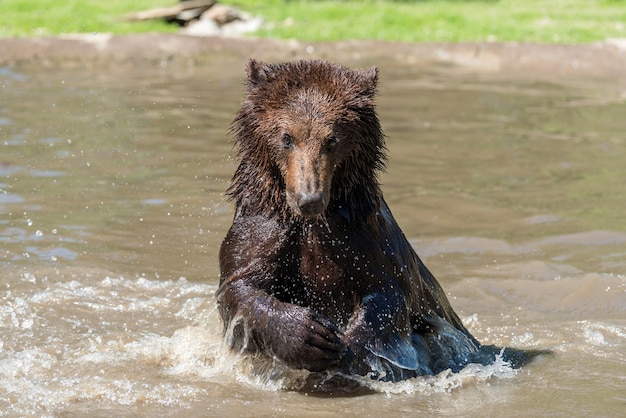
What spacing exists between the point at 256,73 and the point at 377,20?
19.9m

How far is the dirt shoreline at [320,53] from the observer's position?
19359 millimetres

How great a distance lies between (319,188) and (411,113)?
10.3m

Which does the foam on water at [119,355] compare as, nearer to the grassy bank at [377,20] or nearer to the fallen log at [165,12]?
the grassy bank at [377,20]

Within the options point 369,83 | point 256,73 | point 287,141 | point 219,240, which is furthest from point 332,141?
point 219,240

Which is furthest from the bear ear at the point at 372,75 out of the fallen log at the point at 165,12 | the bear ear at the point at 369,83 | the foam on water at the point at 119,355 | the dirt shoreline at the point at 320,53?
the fallen log at the point at 165,12

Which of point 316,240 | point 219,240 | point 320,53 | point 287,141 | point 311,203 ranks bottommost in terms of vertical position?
point 219,240

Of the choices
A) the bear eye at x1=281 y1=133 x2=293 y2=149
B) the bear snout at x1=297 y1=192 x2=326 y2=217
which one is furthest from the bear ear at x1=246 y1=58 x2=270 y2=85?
the bear snout at x1=297 y1=192 x2=326 y2=217

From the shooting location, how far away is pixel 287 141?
17.5 feet

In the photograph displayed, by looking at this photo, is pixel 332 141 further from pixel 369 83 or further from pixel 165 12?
pixel 165 12

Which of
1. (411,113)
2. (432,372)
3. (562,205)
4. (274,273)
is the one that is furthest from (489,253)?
(411,113)

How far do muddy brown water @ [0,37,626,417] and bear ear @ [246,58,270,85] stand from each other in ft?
4.93

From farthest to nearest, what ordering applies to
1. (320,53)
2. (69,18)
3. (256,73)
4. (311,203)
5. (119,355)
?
(69,18), (320,53), (119,355), (256,73), (311,203)

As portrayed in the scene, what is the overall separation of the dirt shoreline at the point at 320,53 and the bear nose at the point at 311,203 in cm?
1444

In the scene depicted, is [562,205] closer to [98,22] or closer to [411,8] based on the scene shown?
[98,22]
